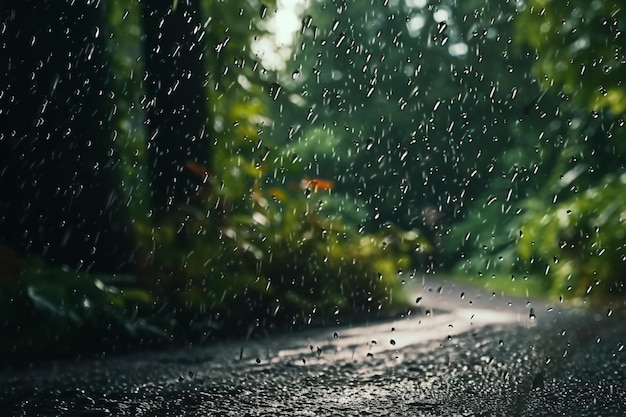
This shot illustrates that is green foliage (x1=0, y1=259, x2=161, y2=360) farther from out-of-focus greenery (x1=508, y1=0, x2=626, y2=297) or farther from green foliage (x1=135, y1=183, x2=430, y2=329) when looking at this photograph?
out-of-focus greenery (x1=508, y1=0, x2=626, y2=297)

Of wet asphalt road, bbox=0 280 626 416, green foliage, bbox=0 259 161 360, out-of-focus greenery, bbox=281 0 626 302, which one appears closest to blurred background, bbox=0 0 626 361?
green foliage, bbox=0 259 161 360

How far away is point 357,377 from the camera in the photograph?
15.8 feet

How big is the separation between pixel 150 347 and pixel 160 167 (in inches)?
93.8

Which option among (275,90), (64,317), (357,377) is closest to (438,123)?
(275,90)

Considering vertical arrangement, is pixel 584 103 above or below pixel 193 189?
above

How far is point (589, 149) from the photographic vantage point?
46.8 ft

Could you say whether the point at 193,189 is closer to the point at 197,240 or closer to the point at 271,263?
the point at 197,240

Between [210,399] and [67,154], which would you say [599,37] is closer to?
[67,154]

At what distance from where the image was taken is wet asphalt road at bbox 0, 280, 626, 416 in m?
3.99

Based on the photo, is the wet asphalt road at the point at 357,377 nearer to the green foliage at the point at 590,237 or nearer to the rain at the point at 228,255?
the rain at the point at 228,255

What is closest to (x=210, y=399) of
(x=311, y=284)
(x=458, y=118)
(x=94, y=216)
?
(x=94, y=216)

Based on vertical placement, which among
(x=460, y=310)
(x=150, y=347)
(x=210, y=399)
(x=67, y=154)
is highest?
(x=67, y=154)

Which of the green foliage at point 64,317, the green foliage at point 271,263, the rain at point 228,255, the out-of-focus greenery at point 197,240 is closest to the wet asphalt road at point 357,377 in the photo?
the rain at point 228,255

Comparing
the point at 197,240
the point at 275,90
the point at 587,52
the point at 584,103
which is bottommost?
the point at 197,240
